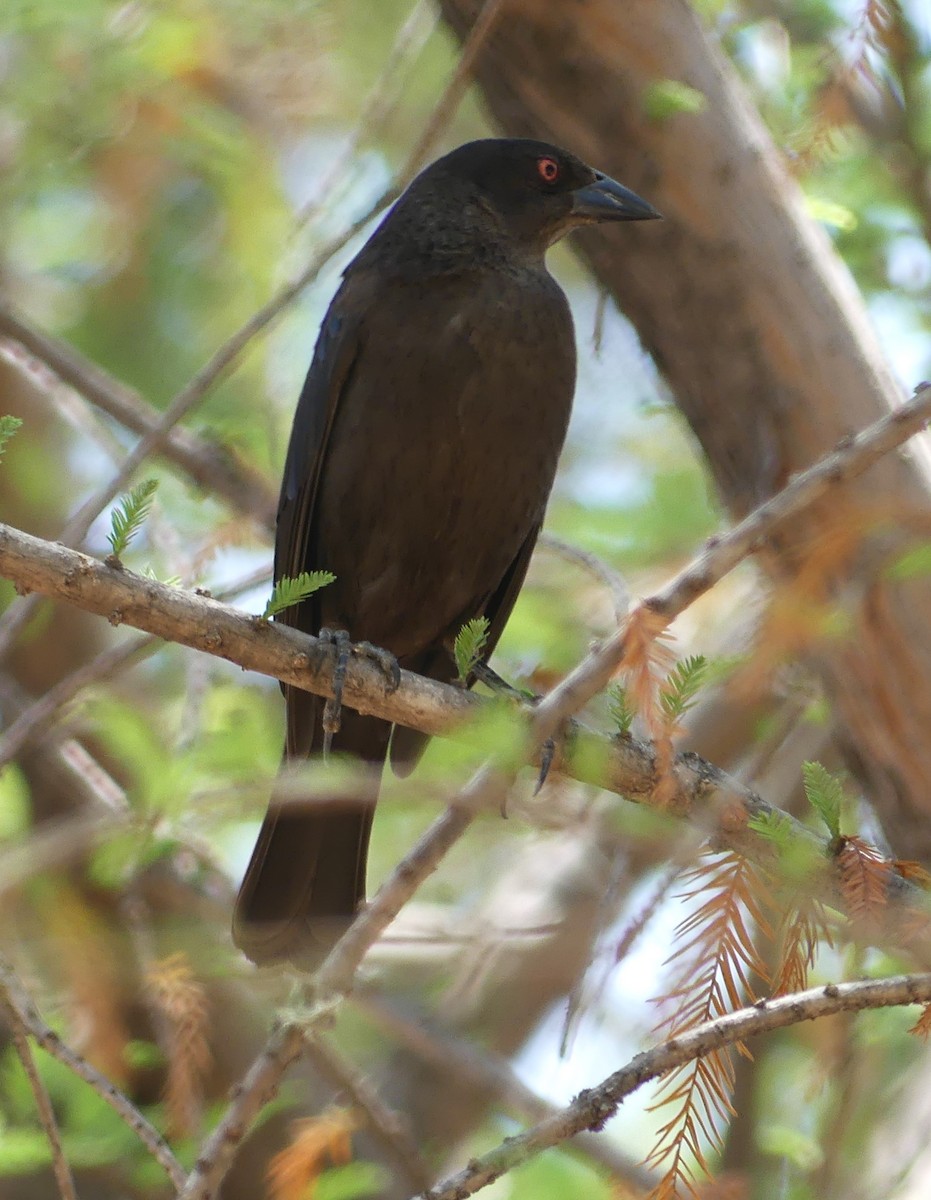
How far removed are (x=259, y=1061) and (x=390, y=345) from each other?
1.96 meters

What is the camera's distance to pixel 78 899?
4.61m

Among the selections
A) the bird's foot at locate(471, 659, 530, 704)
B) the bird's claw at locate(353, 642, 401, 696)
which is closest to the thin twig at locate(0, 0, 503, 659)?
the bird's claw at locate(353, 642, 401, 696)

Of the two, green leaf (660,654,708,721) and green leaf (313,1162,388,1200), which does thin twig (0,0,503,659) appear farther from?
green leaf (313,1162,388,1200)

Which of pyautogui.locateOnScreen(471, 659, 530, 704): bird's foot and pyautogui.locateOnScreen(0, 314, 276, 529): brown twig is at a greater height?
pyautogui.locateOnScreen(0, 314, 276, 529): brown twig

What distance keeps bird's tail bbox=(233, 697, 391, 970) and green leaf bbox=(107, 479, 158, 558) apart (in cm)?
166

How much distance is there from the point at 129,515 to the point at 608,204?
7.29 ft

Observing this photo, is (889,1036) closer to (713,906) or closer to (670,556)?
(670,556)

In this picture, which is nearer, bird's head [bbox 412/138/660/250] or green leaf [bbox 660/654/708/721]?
green leaf [bbox 660/654/708/721]

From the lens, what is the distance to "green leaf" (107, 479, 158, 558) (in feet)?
7.77

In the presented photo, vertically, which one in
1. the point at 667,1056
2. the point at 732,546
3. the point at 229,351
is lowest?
the point at 667,1056

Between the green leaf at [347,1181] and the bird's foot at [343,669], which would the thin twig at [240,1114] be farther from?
the green leaf at [347,1181]

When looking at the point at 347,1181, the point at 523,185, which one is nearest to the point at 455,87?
the point at 523,185

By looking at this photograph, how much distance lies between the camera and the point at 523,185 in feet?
14.9

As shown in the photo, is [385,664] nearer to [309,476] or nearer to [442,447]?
[442,447]
